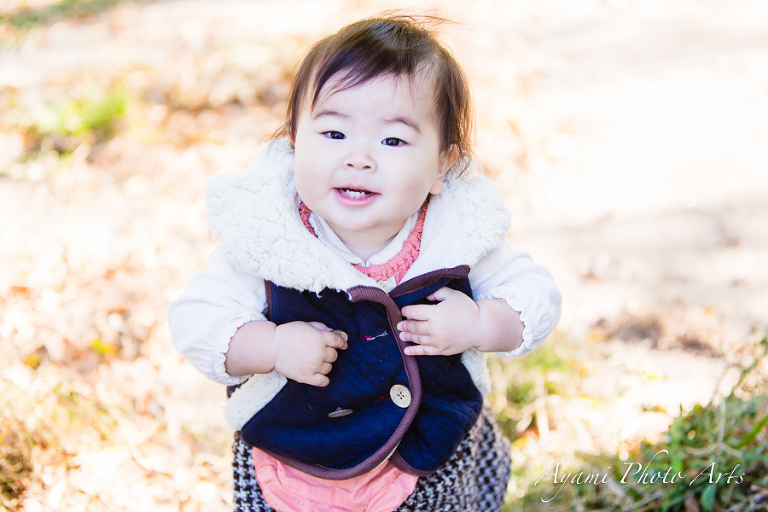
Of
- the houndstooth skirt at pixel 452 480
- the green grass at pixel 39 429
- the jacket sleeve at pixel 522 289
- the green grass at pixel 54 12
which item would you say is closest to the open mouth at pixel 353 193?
the jacket sleeve at pixel 522 289

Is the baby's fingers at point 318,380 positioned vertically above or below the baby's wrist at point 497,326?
below

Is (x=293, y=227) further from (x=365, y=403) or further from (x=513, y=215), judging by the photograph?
(x=513, y=215)

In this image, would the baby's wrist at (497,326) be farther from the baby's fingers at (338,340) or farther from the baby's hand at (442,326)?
the baby's fingers at (338,340)

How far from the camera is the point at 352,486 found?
1.52 metres

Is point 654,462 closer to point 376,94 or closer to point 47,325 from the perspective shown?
point 376,94

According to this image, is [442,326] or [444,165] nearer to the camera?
[442,326]

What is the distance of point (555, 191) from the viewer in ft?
12.1

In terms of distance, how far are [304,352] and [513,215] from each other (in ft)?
7.70

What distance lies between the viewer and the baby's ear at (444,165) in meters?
1.53

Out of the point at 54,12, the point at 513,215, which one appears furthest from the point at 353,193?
the point at 54,12

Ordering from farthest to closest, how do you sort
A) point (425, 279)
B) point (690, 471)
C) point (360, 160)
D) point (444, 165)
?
point (690, 471) → point (444, 165) → point (425, 279) → point (360, 160)

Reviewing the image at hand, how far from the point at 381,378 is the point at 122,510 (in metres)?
1.05

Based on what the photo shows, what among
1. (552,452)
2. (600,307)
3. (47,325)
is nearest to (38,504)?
(47,325)

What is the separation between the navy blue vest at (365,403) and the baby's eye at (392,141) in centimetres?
31
